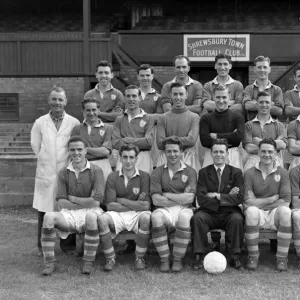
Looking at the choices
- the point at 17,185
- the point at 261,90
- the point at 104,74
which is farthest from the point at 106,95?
the point at 17,185

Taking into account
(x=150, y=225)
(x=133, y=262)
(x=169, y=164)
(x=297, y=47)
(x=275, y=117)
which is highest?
(x=297, y=47)

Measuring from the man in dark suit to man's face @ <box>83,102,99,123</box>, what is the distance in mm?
1447

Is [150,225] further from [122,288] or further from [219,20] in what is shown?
[219,20]

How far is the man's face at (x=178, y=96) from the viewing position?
645 centimetres

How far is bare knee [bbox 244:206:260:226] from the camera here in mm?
5730

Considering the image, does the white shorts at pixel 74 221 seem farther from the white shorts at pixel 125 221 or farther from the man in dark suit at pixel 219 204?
the man in dark suit at pixel 219 204

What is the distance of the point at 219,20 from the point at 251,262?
10.4m

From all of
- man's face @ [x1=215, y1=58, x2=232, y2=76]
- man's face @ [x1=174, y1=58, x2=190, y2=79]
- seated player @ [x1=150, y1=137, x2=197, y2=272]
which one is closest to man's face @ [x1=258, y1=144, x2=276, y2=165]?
seated player @ [x1=150, y1=137, x2=197, y2=272]

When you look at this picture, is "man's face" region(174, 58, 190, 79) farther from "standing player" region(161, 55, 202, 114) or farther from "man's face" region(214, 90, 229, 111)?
"man's face" region(214, 90, 229, 111)

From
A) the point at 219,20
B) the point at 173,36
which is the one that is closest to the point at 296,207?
the point at 173,36

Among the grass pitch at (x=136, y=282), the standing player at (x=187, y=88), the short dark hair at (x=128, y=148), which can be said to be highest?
the standing player at (x=187, y=88)

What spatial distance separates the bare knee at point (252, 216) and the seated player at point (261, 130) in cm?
89

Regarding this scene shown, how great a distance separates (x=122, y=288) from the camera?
5.22 metres

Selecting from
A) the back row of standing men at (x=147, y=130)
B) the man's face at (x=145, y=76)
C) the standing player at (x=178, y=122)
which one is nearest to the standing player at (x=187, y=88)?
the man's face at (x=145, y=76)
